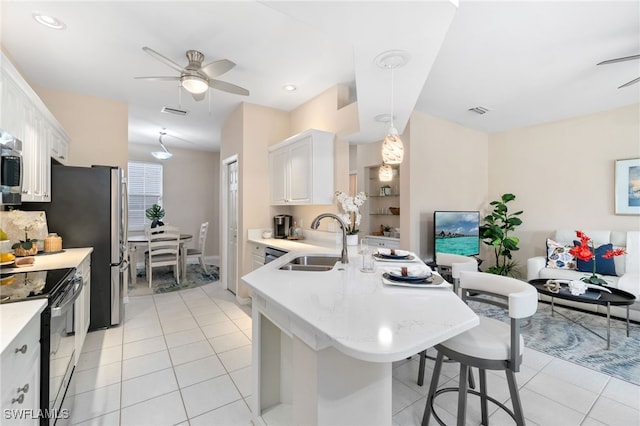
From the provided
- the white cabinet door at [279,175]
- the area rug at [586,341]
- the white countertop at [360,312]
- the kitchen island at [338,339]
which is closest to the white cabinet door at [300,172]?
the white cabinet door at [279,175]

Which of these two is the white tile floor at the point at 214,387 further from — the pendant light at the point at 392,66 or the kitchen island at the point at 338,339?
the pendant light at the point at 392,66

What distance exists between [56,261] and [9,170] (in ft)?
3.02

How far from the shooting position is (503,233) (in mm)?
4918

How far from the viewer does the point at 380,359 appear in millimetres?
812

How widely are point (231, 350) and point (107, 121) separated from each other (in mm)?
3549

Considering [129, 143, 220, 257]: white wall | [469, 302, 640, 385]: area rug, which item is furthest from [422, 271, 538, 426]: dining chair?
[129, 143, 220, 257]: white wall

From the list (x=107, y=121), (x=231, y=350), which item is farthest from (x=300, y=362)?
(x=107, y=121)

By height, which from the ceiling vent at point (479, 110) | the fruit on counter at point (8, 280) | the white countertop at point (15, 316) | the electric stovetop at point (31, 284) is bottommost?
the white countertop at point (15, 316)

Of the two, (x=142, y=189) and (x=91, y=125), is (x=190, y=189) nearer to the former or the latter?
(x=142, y=189)

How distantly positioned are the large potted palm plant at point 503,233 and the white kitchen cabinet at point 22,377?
5.47 meters

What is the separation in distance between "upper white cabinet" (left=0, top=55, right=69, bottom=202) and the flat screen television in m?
4.59

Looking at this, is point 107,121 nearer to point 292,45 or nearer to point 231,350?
point 292,45

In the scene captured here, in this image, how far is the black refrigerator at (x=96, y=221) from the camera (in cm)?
286

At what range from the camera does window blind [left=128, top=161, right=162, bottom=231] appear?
20.7 ft
